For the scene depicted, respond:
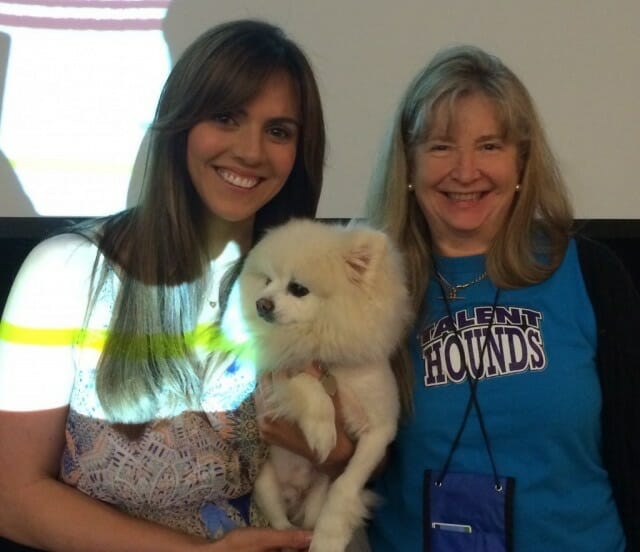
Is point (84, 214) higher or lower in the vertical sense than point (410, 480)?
higher

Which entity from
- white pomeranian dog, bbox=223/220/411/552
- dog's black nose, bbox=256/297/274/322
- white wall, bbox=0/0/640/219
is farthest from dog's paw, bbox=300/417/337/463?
white wall, bbox=0/0/640/219

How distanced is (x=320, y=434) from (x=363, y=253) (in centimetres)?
38

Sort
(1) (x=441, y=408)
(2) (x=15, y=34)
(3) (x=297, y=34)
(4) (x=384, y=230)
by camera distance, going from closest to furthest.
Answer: (1) (x=441, y=408) → (4) (x=384, y=230) → (2) (x=15, y=34) → (3) (x=297, y=34)

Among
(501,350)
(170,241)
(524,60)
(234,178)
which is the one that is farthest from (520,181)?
(524,60)

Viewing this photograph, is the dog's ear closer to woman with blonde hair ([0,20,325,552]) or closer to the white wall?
woman with blonde hair ([0,20,325,552])

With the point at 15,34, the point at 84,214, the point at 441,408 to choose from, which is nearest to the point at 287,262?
the point at 441,408

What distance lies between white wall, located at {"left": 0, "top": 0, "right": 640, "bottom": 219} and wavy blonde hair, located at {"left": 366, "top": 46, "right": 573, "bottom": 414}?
0.67 metres

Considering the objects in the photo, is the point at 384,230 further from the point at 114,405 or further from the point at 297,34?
the point at 297,34

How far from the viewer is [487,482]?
1.36 meters

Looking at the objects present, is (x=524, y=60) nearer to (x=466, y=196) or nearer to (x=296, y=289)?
(x=466, y=196)

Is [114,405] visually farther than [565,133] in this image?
No

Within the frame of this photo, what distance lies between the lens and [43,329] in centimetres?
130

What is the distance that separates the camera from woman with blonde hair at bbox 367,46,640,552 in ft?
4.50

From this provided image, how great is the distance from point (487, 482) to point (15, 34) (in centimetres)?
180
